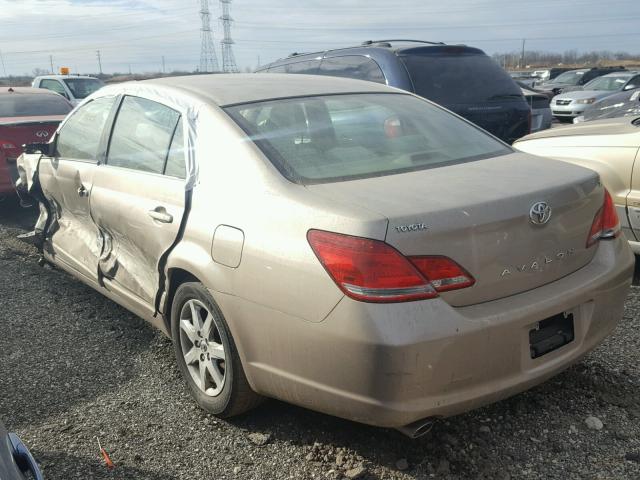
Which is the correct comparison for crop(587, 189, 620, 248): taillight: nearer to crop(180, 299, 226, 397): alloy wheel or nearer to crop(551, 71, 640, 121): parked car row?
crop(180, 299, 226, 397): alloy wheel

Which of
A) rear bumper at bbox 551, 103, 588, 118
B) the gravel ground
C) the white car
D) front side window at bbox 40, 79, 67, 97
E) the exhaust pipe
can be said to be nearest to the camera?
the exhaust pipe

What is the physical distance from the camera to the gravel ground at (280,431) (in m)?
2.57

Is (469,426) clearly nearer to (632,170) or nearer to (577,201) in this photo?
(577,201)

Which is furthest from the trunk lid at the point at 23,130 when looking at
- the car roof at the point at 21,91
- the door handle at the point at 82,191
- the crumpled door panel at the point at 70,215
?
the door handle at the point at 82,191

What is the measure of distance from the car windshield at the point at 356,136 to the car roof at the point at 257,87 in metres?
0.08

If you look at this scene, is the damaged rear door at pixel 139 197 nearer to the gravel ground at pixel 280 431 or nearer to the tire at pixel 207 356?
the tire at pixel 207 356

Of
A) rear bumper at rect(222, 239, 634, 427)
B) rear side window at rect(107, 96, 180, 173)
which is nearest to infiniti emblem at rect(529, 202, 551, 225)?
rear bumper at rect(222, 239, 634, 427)

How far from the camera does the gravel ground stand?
2.57 meters

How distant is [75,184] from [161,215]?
1.36m

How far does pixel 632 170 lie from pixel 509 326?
2.56 meters

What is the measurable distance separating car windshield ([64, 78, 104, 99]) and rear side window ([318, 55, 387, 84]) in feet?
37.9

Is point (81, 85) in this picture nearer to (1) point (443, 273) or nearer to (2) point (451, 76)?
(2) point (451, 76)

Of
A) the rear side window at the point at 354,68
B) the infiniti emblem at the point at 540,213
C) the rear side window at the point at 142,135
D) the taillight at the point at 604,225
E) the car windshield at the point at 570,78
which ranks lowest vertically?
the car windshield at the point at 570,78

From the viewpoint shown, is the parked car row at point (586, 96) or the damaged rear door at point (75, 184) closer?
the damaged rear door at point (75, 184)
